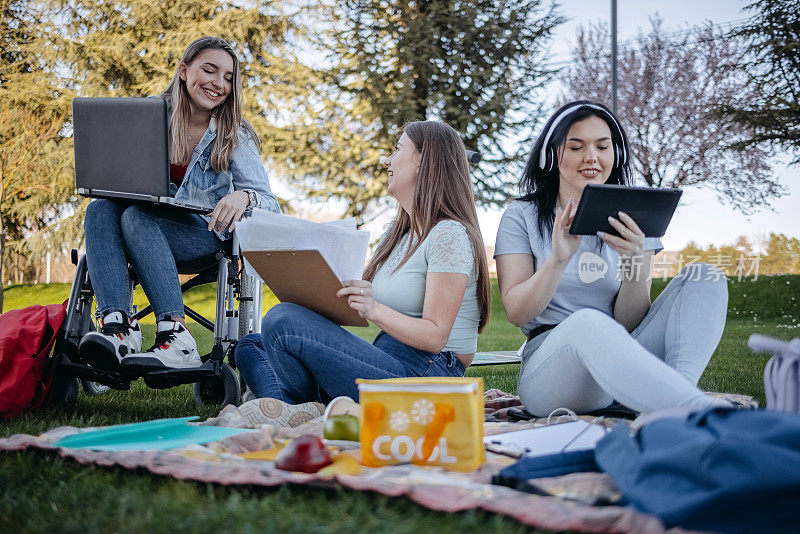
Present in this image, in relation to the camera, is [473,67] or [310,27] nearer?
[473,67]

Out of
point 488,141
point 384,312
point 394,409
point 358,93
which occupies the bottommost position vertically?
point 394,409

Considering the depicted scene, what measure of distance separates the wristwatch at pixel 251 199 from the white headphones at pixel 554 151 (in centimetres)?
120

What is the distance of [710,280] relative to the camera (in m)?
2.21

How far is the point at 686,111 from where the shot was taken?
1797 cm

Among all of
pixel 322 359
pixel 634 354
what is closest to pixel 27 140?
pixel 322 359

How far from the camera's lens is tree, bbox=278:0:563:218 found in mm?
13797

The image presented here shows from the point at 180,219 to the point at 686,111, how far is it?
57.9ft

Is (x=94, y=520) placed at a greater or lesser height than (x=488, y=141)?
lesser

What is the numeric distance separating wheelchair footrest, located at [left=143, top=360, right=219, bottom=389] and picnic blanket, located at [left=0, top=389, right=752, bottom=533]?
0.59 meters

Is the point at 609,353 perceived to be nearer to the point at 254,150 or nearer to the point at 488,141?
the point at 254,150

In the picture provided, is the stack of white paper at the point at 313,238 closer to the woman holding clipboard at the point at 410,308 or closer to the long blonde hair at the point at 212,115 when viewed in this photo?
the woman holding clipboard at the point at 410,308

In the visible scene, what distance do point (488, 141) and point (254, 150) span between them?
450 inches

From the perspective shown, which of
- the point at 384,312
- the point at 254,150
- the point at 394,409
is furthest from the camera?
the point at 254,150

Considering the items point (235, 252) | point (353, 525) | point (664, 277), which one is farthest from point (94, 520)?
point (664, 277)
